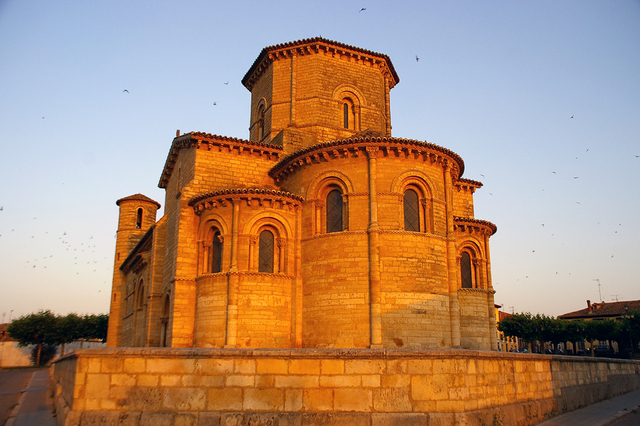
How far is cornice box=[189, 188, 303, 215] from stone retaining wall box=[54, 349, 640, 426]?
10.2 metres

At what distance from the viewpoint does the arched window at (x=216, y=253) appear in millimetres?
18375

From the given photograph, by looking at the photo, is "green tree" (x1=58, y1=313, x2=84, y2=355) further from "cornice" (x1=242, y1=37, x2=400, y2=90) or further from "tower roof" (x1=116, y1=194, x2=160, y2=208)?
"cornice" (x1=242, y1=37, x2=400, y2=90)

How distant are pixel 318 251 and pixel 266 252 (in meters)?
1.91

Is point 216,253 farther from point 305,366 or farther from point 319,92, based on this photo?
point 305,366

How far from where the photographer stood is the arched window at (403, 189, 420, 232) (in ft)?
58.5

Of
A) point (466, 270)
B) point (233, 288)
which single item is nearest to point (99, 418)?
point (233, 288)

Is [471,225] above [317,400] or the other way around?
above

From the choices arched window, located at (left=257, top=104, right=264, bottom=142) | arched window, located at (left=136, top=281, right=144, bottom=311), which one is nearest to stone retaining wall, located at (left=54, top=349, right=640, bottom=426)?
arched window, located at (left=257, top=104, right=264, bottom=142)

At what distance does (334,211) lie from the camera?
18.3 m

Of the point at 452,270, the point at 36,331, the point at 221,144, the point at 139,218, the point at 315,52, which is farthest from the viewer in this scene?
the point at 36,331

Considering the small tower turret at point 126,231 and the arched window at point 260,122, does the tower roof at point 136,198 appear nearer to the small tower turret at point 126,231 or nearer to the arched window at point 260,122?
the small tower turret at point 126,231

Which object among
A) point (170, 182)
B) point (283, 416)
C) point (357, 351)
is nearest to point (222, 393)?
point (283, 416)

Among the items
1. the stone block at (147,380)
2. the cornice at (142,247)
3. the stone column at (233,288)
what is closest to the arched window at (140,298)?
the cornice at (142,247)

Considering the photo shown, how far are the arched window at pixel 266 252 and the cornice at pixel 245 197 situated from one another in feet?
3.96
